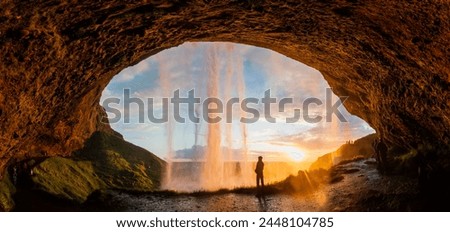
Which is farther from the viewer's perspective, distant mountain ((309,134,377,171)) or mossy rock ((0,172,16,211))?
distant mountain ((309,134,377,171))

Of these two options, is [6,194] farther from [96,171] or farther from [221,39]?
[96,171]

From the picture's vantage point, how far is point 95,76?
9117 mm

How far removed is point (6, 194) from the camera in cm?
1421

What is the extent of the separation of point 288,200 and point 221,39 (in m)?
7.78

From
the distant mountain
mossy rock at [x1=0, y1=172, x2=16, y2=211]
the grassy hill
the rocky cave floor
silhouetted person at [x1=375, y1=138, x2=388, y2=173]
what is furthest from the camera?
the distant mountain

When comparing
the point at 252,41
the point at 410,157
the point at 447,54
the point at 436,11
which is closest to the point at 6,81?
the point at 252,41

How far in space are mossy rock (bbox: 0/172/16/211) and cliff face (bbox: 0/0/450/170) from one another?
16.2 ft

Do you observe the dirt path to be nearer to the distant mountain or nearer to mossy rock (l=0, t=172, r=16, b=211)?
mossy rock (l=0, t=172, r=16, b=211)

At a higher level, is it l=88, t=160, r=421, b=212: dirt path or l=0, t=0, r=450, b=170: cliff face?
Result: l=0, t=0, r=450, b=170: cliff face

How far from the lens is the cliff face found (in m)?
5.59

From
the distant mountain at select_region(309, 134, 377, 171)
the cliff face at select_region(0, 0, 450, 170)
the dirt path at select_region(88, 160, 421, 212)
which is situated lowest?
the dirt path at select_region(88, 160, 421, 212)

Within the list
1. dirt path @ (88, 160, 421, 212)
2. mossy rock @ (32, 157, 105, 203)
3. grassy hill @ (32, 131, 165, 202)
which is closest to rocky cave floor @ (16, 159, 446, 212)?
dirt path @ (88, 160, 421, 212)

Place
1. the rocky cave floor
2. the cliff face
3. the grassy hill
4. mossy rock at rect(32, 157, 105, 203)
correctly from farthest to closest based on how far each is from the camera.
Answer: the grassy hill → mossy rock at rect(32, 157, 105, 203) → the rocky cave floor → the cliff face

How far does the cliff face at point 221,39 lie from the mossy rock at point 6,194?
4934 mm
